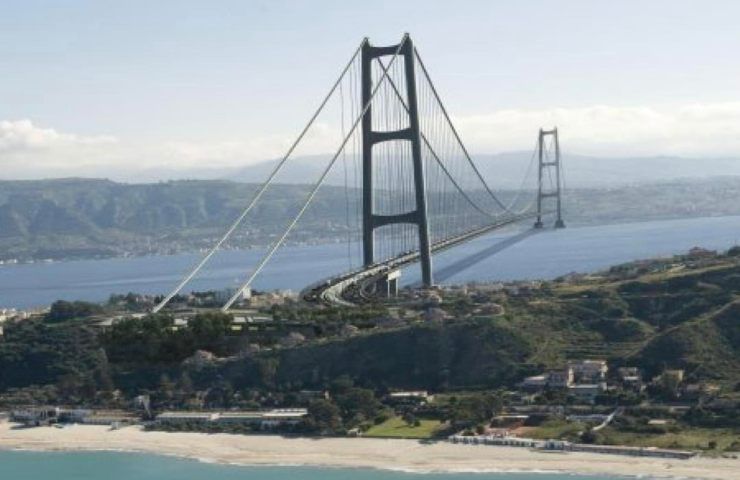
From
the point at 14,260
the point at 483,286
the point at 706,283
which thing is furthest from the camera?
the point at 14,260

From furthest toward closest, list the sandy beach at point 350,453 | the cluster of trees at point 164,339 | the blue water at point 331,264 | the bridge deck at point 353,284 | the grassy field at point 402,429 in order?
1. the blue water at point 331,264
2. the bridge deck at point 353,284
3. the cluster of trees at point 164,339
4. the grassy field at point 402,429
5. the sandy beach at point 350,453

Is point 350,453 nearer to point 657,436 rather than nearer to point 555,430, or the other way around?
point 555,430

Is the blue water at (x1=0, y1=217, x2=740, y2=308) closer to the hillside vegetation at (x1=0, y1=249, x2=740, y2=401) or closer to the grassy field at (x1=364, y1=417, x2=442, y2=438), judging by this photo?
the hillside vegetation at (x1=0, y1=249, x2=740, y2=401)

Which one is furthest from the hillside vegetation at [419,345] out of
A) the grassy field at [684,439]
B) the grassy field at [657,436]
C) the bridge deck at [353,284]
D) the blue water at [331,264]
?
the blue water at [331,264]

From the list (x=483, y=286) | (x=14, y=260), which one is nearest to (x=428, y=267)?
(x=483, y=286)

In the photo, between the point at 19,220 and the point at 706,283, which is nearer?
the point at 706,283

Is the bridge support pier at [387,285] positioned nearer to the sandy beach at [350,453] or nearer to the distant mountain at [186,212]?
the sandy beach at [350,453]

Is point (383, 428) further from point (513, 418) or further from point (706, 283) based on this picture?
point (706, 283)
